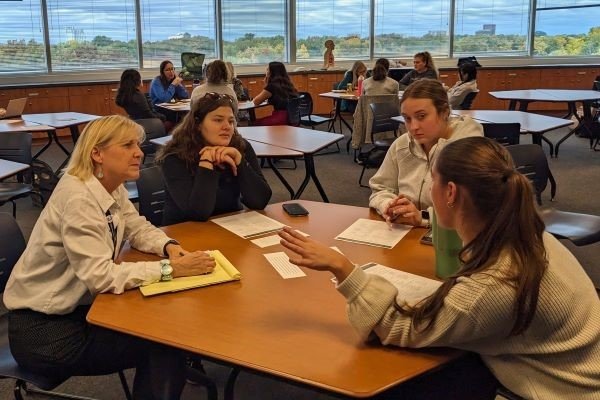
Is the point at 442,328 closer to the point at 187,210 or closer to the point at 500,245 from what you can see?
the point at 500,245

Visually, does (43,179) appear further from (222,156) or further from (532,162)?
(532,162)

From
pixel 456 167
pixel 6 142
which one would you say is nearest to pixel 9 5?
pixel 6 142

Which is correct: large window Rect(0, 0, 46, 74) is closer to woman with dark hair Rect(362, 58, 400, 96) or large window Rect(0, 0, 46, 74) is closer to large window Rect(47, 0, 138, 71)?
large window Rect(47, 0, 138, 71)

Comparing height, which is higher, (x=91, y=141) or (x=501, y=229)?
(x=91, y=141)

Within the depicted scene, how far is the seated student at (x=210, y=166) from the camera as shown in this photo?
256cm

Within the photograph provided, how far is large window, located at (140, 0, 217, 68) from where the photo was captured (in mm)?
10391

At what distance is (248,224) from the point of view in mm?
2430

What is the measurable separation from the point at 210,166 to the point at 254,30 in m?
9.22

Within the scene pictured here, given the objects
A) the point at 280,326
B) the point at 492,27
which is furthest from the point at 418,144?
the point at 492,27

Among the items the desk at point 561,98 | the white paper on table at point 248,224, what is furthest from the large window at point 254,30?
the white paper on table at point 248,224

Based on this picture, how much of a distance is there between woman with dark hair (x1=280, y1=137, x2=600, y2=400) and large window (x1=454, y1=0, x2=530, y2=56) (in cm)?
1147

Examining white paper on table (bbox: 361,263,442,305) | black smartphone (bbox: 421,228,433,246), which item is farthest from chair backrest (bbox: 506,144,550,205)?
white paper on table (bbox: 361,263,442,305)

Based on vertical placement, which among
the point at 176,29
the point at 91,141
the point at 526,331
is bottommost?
the point at 526,331

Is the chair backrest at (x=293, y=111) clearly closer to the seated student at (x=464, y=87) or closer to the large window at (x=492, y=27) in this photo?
the seated student at (x=464, y=87)
